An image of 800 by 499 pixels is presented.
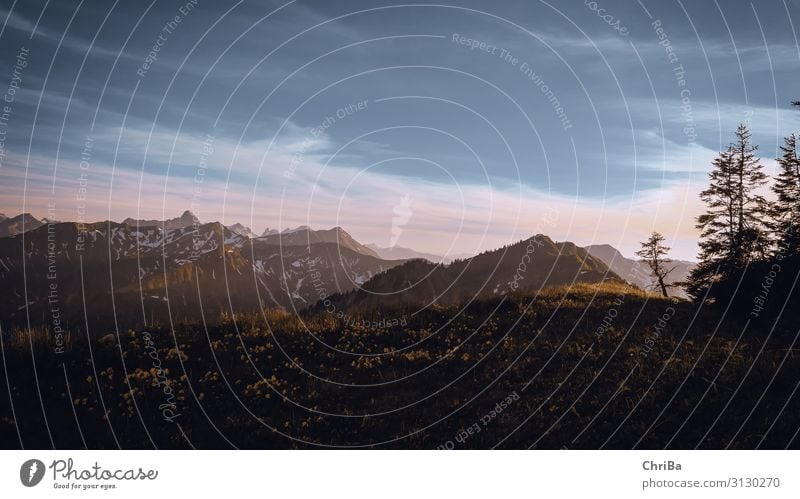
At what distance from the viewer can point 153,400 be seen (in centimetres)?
866

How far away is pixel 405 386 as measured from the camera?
9.85 metres

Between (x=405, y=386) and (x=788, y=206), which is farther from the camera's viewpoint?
(x=788, y=206)

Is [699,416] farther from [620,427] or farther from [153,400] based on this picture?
[153,400]
